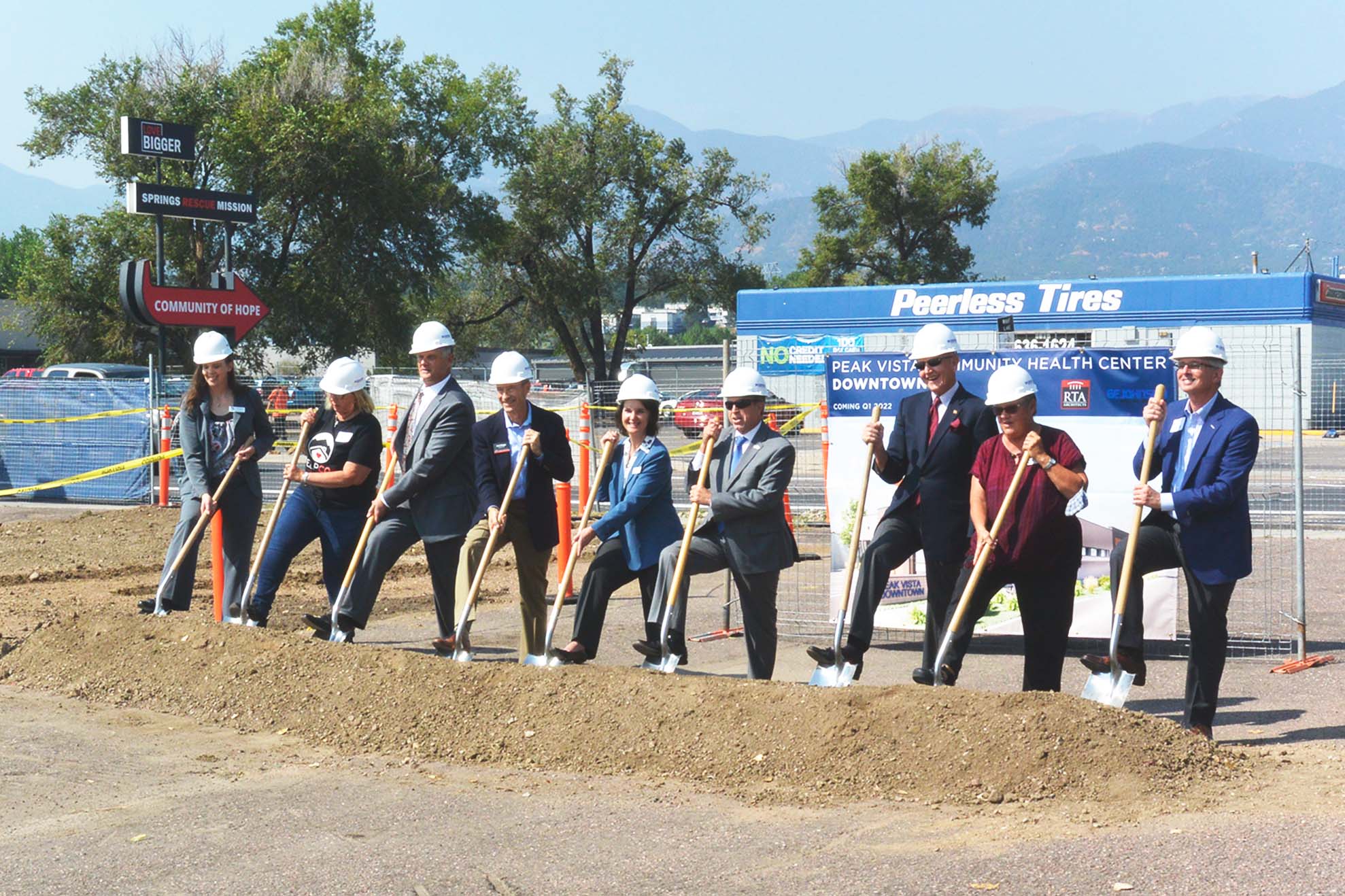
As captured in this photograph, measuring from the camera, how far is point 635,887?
191 inches

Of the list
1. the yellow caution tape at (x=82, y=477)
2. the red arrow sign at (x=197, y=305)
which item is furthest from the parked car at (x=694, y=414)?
the yellow caution tape at (x=82, y=477)

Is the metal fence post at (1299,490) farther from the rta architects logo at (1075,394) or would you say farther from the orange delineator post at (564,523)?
the orange delineator post at (564,523)

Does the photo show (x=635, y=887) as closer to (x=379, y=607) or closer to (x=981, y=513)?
(x=981, y=513)

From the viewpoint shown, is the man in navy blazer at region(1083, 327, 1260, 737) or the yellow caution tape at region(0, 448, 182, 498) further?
the yellow caution tape at region(0, 448, 182, 498)

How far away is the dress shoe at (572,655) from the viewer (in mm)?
7711

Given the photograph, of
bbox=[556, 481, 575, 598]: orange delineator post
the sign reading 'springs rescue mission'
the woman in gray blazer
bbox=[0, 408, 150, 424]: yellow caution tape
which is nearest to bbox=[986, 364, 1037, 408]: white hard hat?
the woman in gray blazer

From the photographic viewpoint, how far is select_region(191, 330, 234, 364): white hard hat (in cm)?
929

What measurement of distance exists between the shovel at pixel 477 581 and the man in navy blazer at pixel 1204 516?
3.19 meters

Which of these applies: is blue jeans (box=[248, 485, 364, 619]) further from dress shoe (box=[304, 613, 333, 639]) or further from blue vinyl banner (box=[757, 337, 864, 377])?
blue vinyl banner (box=[757, 337, 864, 377])

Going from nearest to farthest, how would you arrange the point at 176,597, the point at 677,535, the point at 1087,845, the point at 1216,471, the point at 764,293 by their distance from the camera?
the point at 1087,845, the point at 1216,471, the point at 677,535, the point at 176,597, the point at 764,293

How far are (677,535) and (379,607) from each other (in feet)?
15.0

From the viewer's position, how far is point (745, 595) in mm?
7469

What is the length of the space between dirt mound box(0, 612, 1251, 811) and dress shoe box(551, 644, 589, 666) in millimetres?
427

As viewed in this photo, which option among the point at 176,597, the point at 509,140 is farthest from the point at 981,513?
the point at 509,140
